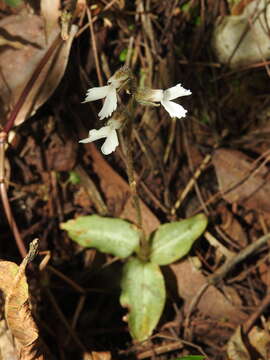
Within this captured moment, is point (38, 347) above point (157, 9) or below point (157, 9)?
below

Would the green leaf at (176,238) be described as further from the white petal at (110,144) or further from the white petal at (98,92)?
the white petal at (98,92)

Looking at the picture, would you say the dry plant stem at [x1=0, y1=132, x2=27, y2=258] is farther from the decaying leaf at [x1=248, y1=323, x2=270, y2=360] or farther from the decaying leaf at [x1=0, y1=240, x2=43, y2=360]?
the decaying leaf at [x1=248, y1=323, x2=270, y2=360]

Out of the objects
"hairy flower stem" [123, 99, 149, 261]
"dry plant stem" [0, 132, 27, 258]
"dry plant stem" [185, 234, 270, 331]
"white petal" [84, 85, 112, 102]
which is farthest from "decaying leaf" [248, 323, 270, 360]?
"white petal" [84, 85, 112, 102]

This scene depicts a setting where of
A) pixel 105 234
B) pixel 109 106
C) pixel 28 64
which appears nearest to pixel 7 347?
pixel 105 234

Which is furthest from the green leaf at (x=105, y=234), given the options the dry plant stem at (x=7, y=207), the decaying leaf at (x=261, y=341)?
the decaying leaf at (x=261, y=341)

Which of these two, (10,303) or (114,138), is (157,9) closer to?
(114,138)

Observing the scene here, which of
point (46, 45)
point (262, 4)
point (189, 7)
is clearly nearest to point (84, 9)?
point (46, 45)
